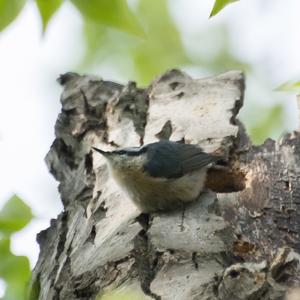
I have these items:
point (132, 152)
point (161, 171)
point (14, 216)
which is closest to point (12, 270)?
point (14, 216)

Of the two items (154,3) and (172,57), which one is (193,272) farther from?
(172,57)

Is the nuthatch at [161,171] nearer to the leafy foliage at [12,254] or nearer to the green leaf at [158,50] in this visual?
the leafy foliage at [12,254]

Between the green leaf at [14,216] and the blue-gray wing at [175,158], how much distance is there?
53 centimetres

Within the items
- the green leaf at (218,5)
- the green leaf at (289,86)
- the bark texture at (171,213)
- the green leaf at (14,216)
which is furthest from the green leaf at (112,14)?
the green leaf at (14,216)

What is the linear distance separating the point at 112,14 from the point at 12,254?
0.84 metres

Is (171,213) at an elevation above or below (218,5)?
below

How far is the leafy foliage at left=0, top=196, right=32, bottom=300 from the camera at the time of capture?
1887mm

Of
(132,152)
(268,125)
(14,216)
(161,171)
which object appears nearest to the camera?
(14,216)

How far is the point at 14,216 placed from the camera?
75.0 inches

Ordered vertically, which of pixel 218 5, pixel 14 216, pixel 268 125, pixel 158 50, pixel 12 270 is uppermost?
pixel 158 50

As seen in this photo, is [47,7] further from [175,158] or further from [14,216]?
[175,158]

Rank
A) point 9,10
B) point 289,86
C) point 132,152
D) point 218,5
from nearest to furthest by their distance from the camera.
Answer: point 218,5 < point 9,10 < point 289,86 < point 132,152

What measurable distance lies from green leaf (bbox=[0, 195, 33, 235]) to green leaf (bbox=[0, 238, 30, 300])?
41mm

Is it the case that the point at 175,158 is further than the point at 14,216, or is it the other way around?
the point at 175,158
